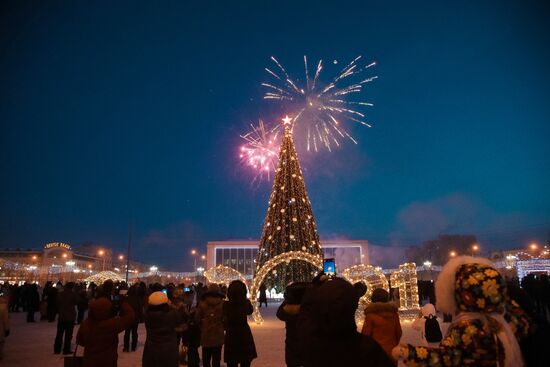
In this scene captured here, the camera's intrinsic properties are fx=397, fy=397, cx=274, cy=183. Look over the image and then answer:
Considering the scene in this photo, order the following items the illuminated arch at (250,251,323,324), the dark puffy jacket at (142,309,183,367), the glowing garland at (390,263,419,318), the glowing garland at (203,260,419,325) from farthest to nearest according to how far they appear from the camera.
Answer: the glowing garland at (390,263,419,318), the illuminated arch at (250,251,323,324), the glowing garland at (203,260,419,325), the dark puffy jacket at (142,309,183,367)

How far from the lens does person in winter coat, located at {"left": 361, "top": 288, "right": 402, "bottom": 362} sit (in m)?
5.31

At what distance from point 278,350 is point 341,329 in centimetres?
898

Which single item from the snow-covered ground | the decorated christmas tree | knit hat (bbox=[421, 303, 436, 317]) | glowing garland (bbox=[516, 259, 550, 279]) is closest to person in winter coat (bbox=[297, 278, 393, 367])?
knit hat (bbox=[421, 303, 436, 317])

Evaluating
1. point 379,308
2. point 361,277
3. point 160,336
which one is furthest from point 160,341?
point 361,277

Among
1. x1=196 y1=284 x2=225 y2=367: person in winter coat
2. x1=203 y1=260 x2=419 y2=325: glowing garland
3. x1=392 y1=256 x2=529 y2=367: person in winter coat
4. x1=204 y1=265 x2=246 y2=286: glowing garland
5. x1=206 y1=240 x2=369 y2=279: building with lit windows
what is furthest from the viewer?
x1=206 y1=240 x2=369 y2=279: building with lit windows

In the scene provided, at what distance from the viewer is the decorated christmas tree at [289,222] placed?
2503 cm

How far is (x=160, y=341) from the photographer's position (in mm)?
5336

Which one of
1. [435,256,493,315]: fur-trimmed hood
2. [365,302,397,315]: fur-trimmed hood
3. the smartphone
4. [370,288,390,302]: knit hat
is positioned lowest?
[365,302,397,315]: fur-trimmed hood

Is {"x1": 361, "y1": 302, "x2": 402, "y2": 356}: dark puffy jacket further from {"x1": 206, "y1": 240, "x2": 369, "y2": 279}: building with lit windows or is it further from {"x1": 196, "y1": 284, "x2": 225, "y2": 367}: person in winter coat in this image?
{"x1": 206, "y1": 240, "x2": 369, "y2": 279}: building with lit windows

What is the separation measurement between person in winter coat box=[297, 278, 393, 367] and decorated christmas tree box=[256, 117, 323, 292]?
22475mm

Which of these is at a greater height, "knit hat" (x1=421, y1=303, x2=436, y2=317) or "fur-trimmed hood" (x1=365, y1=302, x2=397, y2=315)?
"fur-trimmed hood" (x1=365, y1=302, x2=397, y2=315)

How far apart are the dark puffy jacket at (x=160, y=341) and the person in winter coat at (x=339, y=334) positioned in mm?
3496

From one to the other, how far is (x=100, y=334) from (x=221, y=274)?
53.7ft

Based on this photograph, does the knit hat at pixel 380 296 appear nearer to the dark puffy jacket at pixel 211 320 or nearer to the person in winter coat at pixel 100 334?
the dark puffy jacket at pixel 211 320
